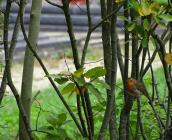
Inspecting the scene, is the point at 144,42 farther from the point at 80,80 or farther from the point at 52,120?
the point at 52,120

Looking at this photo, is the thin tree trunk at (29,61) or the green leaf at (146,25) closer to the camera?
the green leaf at (146,25)

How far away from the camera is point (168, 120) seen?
6.68ft

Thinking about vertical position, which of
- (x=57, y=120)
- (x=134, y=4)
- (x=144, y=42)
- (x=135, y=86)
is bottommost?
Result: (x=57, y=120)

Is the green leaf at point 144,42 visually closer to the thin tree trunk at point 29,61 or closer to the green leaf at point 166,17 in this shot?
the green leaf at point 166,17

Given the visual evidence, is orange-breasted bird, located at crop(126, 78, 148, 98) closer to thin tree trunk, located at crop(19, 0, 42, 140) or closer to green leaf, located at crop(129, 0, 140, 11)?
green leaf, located at crop(129, 0, 140, 11)

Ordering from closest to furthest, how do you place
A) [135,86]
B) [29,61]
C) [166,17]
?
[166,17] < [135,86] < [29,61]

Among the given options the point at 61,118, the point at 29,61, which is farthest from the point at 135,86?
the point at 29,61

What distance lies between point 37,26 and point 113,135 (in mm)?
573

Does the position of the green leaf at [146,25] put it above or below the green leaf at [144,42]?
above

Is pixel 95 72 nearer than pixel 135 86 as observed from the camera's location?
Yes

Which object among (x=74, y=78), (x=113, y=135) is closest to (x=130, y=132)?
(x=113, y=135)

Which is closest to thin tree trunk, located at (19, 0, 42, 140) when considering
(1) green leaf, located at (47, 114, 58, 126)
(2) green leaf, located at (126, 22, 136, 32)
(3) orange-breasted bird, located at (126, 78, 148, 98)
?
(1) green leaf, located at (47, 114, 58, 126)

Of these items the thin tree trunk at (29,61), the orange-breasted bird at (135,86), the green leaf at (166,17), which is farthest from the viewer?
the thin tree trunk at (29,61)

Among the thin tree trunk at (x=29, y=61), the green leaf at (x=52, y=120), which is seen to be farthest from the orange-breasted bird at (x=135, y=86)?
the thin tree trunk at (x=29, y=61)
